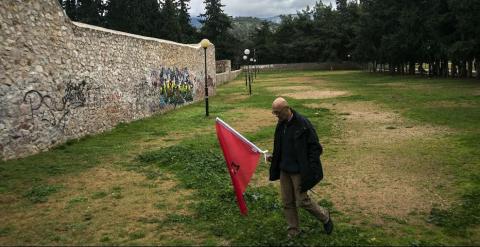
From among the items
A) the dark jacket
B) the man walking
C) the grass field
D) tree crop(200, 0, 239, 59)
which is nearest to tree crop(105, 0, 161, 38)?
tree crop(200, 0, 239, 59)

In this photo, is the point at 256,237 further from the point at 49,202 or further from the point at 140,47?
the point at 140,47

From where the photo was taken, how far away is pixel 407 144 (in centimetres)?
1181

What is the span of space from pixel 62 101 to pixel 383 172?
28.2 feet

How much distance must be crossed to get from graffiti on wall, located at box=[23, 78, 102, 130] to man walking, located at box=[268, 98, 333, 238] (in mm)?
7672

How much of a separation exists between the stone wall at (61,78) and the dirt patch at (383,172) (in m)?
7.12

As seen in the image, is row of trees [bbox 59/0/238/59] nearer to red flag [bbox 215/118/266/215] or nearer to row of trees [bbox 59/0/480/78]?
row of trees [bbox 59/0/480/78]

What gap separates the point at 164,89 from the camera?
71.0 feet

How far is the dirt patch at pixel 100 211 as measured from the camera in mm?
6168

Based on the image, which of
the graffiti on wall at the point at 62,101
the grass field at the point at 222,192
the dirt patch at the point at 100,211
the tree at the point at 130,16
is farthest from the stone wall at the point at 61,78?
the tree at the point at 130,16

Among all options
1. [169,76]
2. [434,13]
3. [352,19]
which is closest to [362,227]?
[169,76]

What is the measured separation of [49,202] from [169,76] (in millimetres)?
15053

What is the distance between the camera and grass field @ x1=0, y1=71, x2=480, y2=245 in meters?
6.06

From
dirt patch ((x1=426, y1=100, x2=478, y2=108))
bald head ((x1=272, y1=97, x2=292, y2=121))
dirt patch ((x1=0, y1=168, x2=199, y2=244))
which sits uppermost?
bald head ((x1=272, y1=97, x2=292, y2=121))

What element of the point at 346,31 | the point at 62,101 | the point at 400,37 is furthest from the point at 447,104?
the point at 346,31
